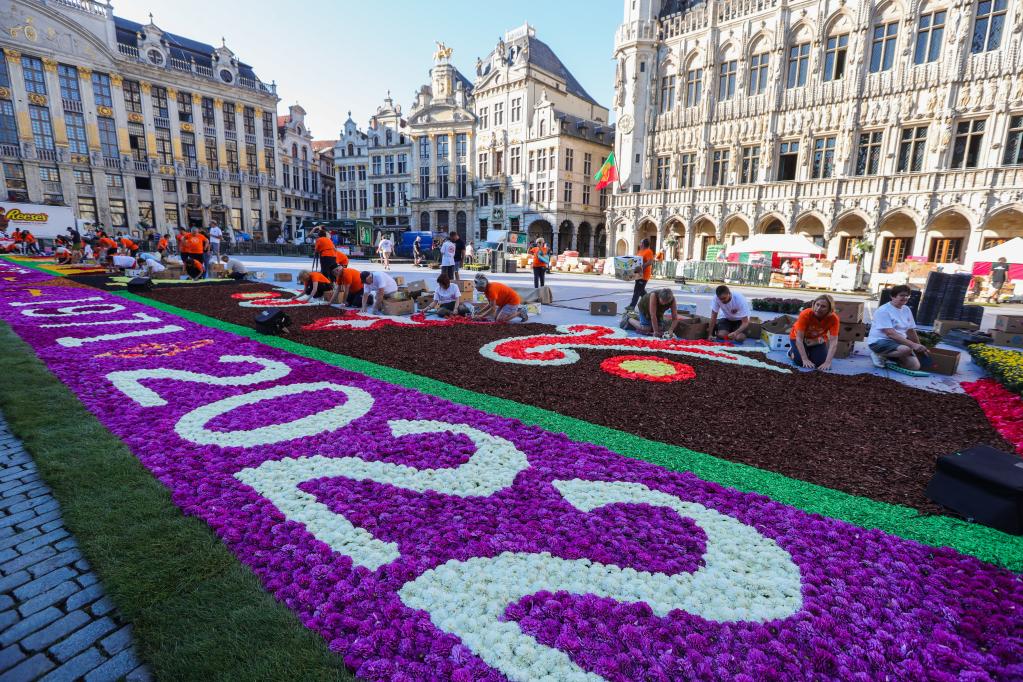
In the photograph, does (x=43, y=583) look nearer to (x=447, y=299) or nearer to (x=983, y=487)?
(x=983, y=487)

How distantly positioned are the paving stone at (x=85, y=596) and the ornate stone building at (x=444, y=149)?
53.8 meters

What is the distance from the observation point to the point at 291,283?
1773 centimetres

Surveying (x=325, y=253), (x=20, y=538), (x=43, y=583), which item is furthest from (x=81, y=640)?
(x=325, y=253)

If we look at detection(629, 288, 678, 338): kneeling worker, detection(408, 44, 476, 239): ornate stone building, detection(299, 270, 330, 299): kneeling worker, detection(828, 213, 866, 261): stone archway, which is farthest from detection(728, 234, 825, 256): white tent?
detection(408, 44, 476, 239): ornate stone building

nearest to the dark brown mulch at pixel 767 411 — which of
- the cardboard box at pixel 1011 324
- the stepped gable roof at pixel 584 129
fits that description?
the cardboard box at pixel 1011 324

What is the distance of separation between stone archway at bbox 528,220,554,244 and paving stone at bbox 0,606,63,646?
47.7 metres

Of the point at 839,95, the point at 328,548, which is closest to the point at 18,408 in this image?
the point at 328,548

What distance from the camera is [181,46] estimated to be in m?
50.7

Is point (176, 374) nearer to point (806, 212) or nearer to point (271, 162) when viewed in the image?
point (806, 212)

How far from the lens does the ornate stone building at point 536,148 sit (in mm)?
45719

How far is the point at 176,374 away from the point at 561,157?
143 feet

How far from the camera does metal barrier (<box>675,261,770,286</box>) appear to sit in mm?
25281

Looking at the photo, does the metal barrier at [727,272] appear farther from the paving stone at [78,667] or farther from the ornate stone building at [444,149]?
the ornate stone building at [444,149]

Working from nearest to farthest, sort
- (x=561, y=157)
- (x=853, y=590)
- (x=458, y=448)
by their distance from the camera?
(x=853, y=590) → (x=458, y=448) → (x=561, y=157)
